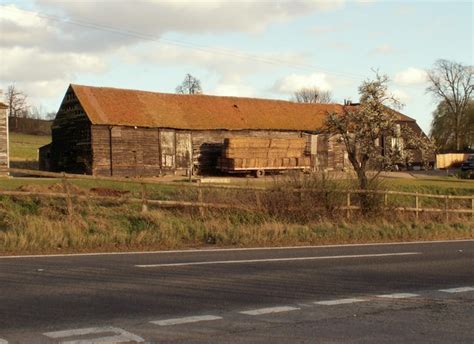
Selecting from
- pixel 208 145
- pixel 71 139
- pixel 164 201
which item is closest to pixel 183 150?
pixel 208 145

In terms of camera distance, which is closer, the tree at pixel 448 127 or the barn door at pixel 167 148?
the barn door at pixel 167 148

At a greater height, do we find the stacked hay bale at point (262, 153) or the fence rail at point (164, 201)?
the stacked hay bale at point (262, 153)

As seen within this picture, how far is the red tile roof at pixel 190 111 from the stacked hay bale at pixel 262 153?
2756 mm

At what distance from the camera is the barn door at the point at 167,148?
47.4 metres

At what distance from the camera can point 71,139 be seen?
47.7 meters

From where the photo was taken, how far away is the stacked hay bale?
47.4m

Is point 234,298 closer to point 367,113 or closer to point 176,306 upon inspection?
point 176,306

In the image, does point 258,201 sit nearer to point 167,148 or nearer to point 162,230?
point 162,230

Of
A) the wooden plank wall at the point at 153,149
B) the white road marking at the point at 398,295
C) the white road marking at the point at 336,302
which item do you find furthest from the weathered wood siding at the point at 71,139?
the white road marking at the point at 336,302

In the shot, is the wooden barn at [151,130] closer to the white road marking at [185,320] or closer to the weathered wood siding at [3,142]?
the weathered wood siding at [3,142]

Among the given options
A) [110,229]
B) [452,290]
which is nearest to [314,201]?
[110,229]

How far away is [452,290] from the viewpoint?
874 cm

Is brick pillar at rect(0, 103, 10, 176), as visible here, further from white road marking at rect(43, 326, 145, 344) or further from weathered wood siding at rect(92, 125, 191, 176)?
white road marking at rect(43, 326, 145, 344)

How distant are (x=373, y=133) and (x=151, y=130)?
26.3m
